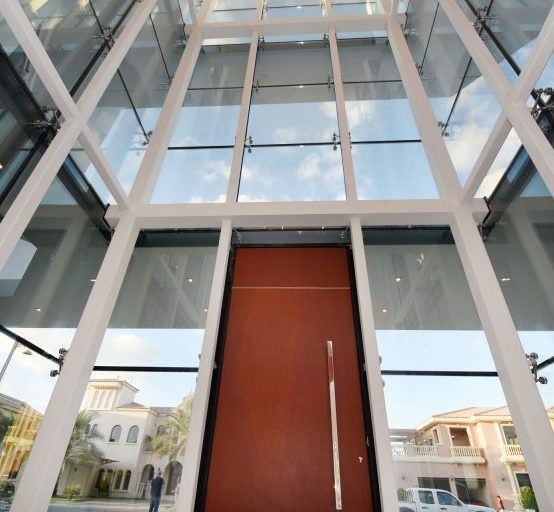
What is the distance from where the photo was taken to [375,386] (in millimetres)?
2738

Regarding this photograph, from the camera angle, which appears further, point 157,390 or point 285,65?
point 285,65

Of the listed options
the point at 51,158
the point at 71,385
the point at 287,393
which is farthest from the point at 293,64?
the point at 71,385

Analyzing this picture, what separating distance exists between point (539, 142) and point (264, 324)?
7.68 feet

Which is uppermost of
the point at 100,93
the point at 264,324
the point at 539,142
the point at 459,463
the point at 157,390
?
Answer: the point at 100,93

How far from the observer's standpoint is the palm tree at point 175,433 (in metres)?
2.79

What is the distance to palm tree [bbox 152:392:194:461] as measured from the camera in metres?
2.79

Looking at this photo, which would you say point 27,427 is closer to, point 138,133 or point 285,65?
point 138,133

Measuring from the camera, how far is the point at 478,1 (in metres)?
3.39

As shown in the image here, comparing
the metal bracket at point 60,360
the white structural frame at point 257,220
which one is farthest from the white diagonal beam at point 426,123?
the metal bracket at point 60,360

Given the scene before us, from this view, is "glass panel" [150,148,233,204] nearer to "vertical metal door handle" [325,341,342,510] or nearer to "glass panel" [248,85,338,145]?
"glass panel" [248,85,338,145]

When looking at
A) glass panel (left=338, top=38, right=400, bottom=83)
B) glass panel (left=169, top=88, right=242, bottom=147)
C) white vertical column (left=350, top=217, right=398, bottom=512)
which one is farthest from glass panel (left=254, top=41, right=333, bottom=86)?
white vertical column (left=350, top=217, right=398, bottom=512)

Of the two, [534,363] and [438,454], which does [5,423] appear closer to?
[438,454]

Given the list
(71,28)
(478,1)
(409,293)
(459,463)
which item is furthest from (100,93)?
(459,463)

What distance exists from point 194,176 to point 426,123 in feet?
8.50
